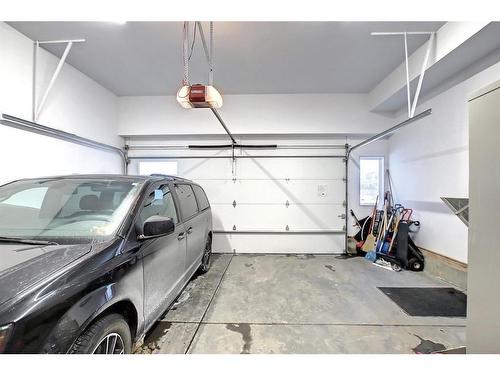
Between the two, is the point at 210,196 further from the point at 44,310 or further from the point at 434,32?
the point at 434,32

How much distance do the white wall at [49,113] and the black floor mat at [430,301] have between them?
5.23 m

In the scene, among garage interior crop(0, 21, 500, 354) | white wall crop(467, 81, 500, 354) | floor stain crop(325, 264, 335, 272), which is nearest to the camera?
white wall crop(467, 81, 500, 354)

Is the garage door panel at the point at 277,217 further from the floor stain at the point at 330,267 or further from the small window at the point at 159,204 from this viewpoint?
the small window at the point at 159,204

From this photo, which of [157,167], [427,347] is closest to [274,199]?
[157,167]

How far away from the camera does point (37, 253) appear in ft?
4.03

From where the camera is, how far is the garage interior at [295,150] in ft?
6.69

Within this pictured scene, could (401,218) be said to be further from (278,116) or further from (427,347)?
(278,116)

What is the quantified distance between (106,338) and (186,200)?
6.06 ft

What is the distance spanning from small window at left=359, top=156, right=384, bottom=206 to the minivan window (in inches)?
155

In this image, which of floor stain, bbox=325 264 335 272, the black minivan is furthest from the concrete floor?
the black minivan

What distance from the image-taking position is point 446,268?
3496 millimetres

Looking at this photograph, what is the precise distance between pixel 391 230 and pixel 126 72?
588cm

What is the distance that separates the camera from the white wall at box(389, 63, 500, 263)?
325cm

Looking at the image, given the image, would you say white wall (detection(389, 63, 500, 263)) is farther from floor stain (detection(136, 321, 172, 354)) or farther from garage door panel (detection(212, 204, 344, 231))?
floor stain (detection(136, 321, 172, 354))
